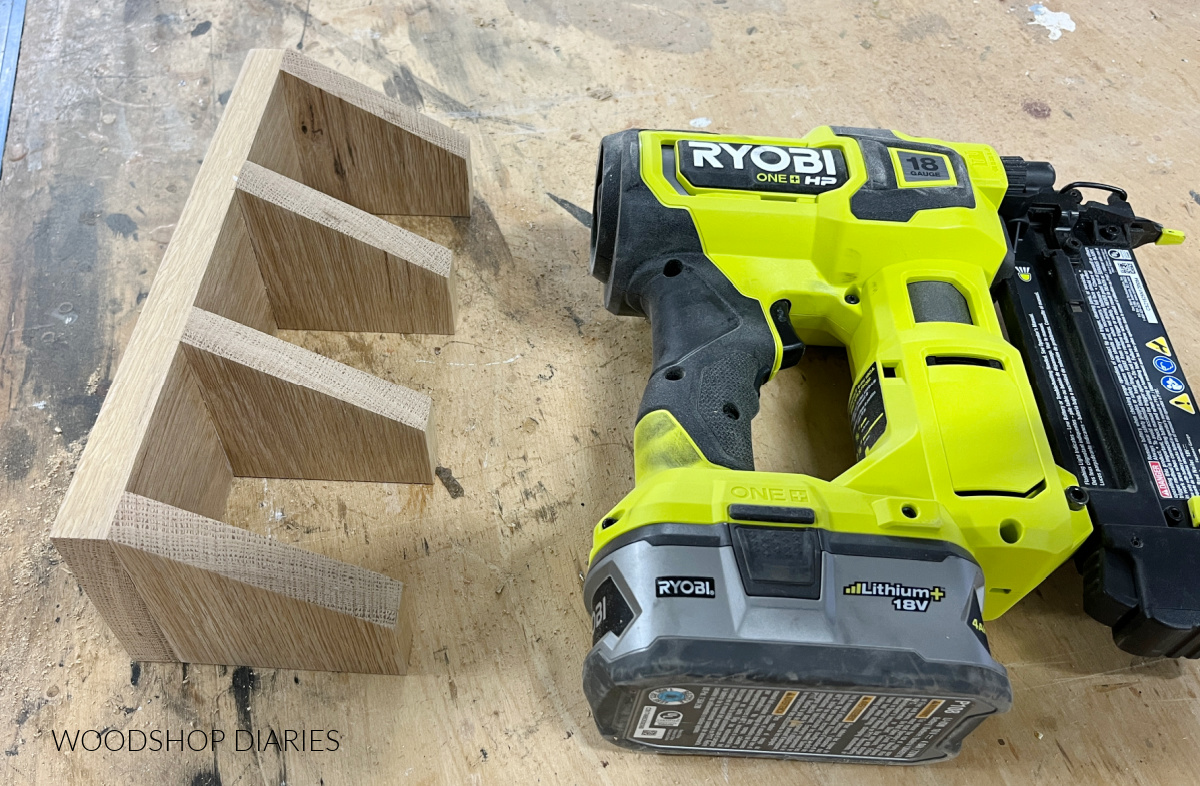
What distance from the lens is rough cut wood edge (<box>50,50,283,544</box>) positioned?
90 centimetres

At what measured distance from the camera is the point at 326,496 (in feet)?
4.07

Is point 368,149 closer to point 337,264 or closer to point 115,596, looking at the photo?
point 337,264

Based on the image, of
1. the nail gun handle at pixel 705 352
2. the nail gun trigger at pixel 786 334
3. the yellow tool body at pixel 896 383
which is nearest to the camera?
the yellow tool body at pixel 896 383

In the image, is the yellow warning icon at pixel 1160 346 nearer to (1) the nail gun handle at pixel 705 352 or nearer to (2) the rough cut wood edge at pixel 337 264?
(1) the nail gun handle at pixel 705 352

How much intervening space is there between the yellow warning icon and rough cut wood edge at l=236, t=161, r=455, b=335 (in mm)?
1004

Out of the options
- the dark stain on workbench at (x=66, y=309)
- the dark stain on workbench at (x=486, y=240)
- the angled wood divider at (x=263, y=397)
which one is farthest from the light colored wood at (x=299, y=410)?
the dark stain on workbench at (x=486, y=240)

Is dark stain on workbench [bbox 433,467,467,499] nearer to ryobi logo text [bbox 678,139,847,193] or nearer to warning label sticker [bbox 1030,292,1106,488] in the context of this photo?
ryobi logo text [bbox 678,139,847,193]

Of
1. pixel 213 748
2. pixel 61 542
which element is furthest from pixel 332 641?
pixel 61 542

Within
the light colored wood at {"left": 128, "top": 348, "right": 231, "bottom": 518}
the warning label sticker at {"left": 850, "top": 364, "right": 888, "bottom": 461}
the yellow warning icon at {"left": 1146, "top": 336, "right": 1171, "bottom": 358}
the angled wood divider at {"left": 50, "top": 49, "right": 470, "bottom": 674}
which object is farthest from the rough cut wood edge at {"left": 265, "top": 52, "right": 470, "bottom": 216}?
the yellow warning icon at {"left": 1146, "top": 336, "right": 1171, "bottom": 358}

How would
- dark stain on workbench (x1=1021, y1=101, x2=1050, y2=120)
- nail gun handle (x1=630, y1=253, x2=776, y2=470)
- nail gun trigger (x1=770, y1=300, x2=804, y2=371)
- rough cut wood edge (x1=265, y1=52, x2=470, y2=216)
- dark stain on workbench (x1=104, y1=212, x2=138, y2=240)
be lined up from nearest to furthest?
nail gun handle (x1=630, y1=253, x2=776, y2=470) → nail gun trigger (x1=770, y1=300, x2=804, y2=371) → rough cut wood edge (x1=265, y1=52, x2=470, y2=216) → dark stain on workbench (x1=104, y1=212, x2=138, y2=240) → dark stain on workbench (x1=1021, y1=101, x2=1050, y2=120)

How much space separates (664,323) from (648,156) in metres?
0.24

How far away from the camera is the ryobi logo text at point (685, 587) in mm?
930

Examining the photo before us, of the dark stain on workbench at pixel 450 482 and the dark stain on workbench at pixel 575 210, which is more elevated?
the dark stain on workbench at pixel 575 210

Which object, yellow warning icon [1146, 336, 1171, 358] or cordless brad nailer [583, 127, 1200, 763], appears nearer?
cordless brad nailer [583, 127, 1200, 763]
